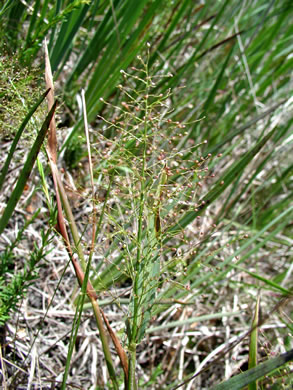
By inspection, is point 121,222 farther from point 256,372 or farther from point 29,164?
point 256,372

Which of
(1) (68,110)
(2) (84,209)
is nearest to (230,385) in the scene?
(2) (84,209)

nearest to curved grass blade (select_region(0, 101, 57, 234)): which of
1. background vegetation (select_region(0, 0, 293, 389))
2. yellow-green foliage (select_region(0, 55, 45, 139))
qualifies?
background vegetation (select_region(0, 0, 293, 389))

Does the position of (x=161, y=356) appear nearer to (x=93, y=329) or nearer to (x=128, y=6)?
(x=93, y=329)

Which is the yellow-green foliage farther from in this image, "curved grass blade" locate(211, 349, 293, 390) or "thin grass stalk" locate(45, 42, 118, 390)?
"curved grass blade" locate(211, 349, 293, 390)

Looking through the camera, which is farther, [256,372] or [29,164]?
[29,164]

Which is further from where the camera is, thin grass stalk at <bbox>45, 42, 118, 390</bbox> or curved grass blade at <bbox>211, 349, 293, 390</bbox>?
thin grass stalk at <bbox>45, 42, 118, 390</bbox>

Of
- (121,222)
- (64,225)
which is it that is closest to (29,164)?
(64,225)

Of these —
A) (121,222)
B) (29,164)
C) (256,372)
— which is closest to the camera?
(256,372)

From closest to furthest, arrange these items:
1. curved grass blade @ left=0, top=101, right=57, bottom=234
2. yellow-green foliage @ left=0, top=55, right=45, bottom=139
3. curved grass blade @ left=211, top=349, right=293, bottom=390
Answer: curved grass blade @ left=211, top=349, right=293, bottom=390 < curved grass blade @ left=0, top=101, right=57, bottom=234 < yellow-green foliage @ left=0, top=55, right=45, bottom=139

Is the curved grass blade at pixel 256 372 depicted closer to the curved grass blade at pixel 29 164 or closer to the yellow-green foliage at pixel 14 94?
the curved grass blade at pixel 29 164
